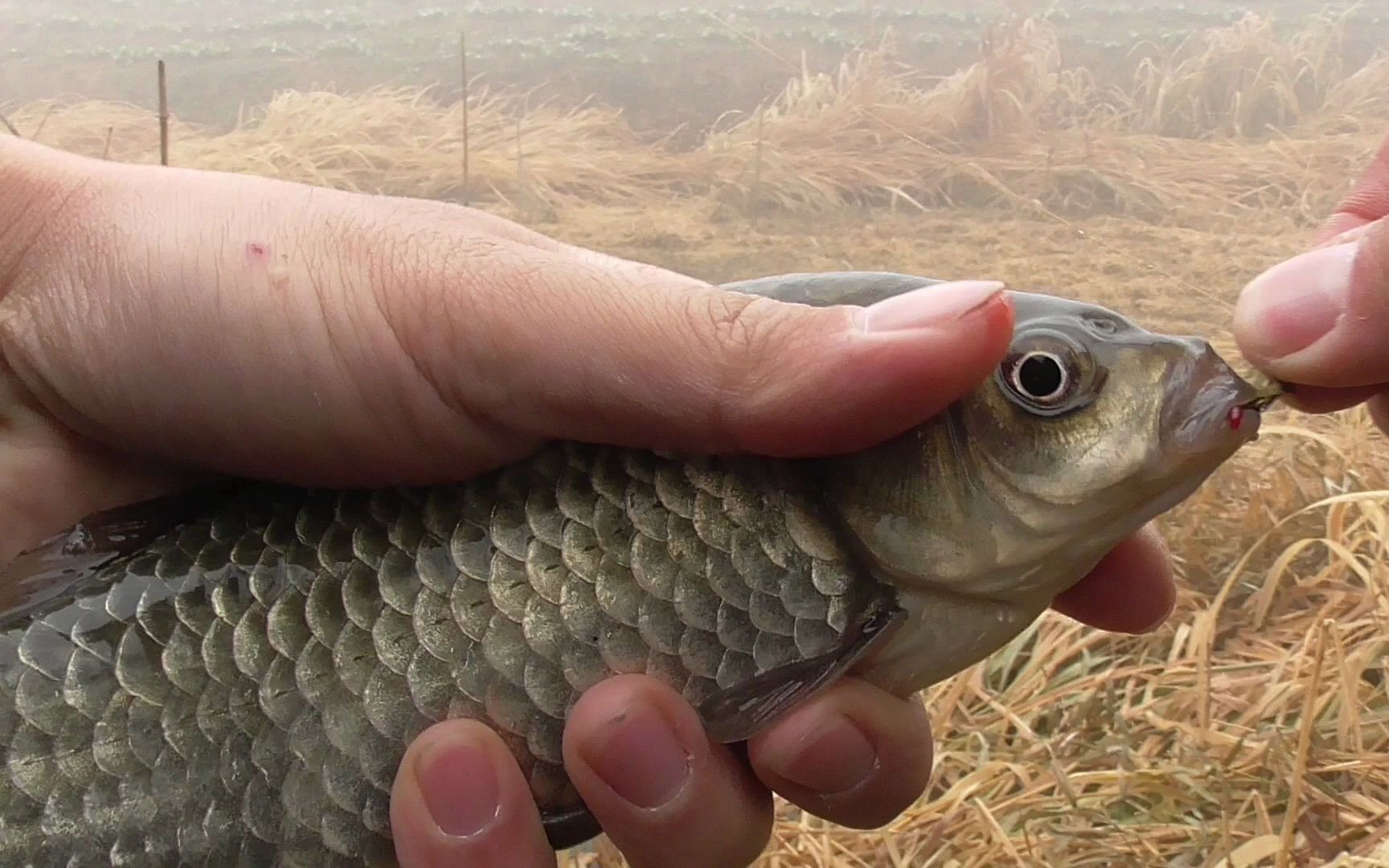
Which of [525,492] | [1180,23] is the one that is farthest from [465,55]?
[525,492]

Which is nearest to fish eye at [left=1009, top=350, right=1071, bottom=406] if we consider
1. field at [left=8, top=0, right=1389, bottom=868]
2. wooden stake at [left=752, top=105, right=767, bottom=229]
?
field at [left=8, top=0, right=1389, bottom=868]

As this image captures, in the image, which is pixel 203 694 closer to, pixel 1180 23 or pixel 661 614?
pixel 661 614

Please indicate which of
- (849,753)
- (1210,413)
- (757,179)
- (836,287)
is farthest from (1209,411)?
(757,179)

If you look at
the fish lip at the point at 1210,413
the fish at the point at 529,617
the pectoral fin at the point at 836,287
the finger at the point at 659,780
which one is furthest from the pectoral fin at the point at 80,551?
the fish lip at the point at 1210,413

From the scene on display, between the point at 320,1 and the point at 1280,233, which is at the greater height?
the point at 320,1

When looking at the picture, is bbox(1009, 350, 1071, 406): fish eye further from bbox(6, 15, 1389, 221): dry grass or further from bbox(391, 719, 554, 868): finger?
bbox(6, 15, 1389, 221): dry grass

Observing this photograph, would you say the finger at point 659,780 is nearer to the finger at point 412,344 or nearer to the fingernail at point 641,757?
the fingernail at point 641,757
